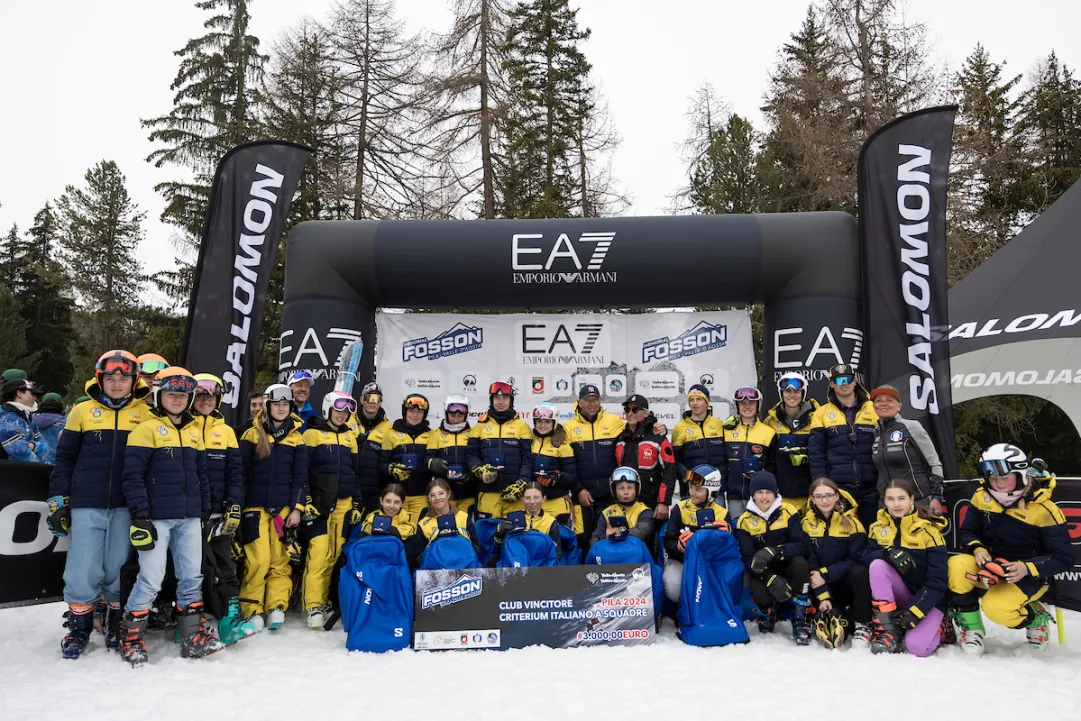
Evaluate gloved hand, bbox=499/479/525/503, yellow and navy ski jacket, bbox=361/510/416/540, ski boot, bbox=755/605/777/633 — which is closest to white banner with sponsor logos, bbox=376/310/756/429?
gloved hand, bbox=499/479/525/503

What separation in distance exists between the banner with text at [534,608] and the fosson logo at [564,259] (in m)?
3.59

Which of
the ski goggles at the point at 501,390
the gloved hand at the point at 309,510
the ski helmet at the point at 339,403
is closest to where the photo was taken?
the gloved hand at the point at 309,510

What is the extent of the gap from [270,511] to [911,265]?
20.4 feet

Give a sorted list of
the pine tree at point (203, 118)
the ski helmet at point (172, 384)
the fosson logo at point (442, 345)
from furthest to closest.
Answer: the pine tree at point (203, 118), the fosson logo at point (442, 345), the ski helmet at point (172, 384)

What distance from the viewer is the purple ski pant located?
4.52m

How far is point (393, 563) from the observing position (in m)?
5.03

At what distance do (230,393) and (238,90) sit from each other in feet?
48.8

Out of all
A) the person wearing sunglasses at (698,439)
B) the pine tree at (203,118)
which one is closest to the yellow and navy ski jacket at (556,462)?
the person wearing sunglasses at (698,439)

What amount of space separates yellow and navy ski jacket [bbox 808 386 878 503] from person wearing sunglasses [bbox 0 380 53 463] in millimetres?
6402

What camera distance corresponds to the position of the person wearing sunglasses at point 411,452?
604 cm

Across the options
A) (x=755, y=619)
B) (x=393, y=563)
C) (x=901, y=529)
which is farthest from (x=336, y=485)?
(x=901, y=529)

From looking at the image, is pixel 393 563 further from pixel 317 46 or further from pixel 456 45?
pixel 317 46

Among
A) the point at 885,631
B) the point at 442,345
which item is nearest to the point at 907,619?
the point at 885,631

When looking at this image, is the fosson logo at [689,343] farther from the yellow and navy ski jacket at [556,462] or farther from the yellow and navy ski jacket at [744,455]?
the yellow and navy ski jacket at [556,462]
